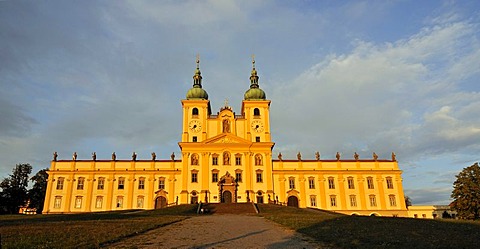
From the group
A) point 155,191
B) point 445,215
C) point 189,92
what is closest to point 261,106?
point 189,92

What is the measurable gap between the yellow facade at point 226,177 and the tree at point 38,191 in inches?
428

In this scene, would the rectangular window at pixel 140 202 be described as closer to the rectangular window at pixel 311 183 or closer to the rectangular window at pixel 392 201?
the rectangular window at pixel 311 183

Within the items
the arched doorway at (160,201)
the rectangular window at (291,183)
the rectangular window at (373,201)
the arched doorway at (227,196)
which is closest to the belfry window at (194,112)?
the arched doorway at (227,196)

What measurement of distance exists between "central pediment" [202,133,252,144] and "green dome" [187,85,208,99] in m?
7.98

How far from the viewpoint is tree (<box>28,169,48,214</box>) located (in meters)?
58.9

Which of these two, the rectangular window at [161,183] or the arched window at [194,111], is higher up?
the arched window at [194,111]

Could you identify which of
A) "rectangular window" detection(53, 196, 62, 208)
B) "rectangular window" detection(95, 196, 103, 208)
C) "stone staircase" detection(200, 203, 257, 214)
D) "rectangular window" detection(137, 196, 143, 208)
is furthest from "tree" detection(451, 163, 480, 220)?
"rectangular window" detection(53, 196, 62, 208)

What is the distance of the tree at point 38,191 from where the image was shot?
58875 mm

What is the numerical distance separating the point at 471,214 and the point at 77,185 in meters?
51.9

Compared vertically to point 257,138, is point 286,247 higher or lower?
lower

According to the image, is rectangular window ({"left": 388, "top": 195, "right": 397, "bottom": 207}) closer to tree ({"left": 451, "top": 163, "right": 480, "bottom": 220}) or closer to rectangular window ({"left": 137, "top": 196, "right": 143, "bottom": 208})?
tree ({"left": 451, "top": 163, "right": 480, "bottom": 220})

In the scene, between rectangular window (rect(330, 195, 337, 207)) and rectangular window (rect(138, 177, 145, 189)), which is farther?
rectangular window (rect(330, 195, 337, 207))

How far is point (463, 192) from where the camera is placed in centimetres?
3975

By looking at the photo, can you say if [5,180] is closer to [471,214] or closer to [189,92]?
[189,92]
